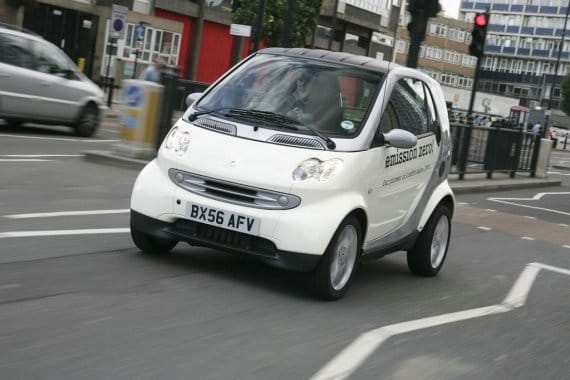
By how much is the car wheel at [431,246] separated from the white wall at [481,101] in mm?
91155

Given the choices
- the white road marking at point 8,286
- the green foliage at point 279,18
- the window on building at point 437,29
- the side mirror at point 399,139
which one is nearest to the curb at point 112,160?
the side mirror at point 399,139

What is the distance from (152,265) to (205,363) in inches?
90.1

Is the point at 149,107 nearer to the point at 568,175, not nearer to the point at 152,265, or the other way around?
the point at 152,265

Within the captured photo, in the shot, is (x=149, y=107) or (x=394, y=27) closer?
(x=149, y=107)

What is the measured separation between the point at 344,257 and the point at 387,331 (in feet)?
2.66

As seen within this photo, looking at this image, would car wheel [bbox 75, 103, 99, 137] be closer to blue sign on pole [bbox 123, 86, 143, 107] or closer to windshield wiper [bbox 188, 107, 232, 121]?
blue sign on pole [bbox 123, 86, 143, 107]

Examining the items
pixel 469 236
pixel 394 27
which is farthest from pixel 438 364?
pixel 394 27

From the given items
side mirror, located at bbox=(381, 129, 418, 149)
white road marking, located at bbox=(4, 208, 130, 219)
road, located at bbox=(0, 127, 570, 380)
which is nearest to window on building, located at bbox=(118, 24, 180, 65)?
white road marking, located at bbox=(4, 208, 130, 219)

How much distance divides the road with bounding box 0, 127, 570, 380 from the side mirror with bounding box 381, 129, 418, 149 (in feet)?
3.72

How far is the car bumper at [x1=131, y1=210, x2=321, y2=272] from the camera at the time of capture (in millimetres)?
6195

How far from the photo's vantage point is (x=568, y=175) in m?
33.2

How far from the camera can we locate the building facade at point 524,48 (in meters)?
136

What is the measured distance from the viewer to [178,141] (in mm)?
6719

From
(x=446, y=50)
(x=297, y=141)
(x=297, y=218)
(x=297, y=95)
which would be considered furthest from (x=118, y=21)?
(x=446, y=50)
